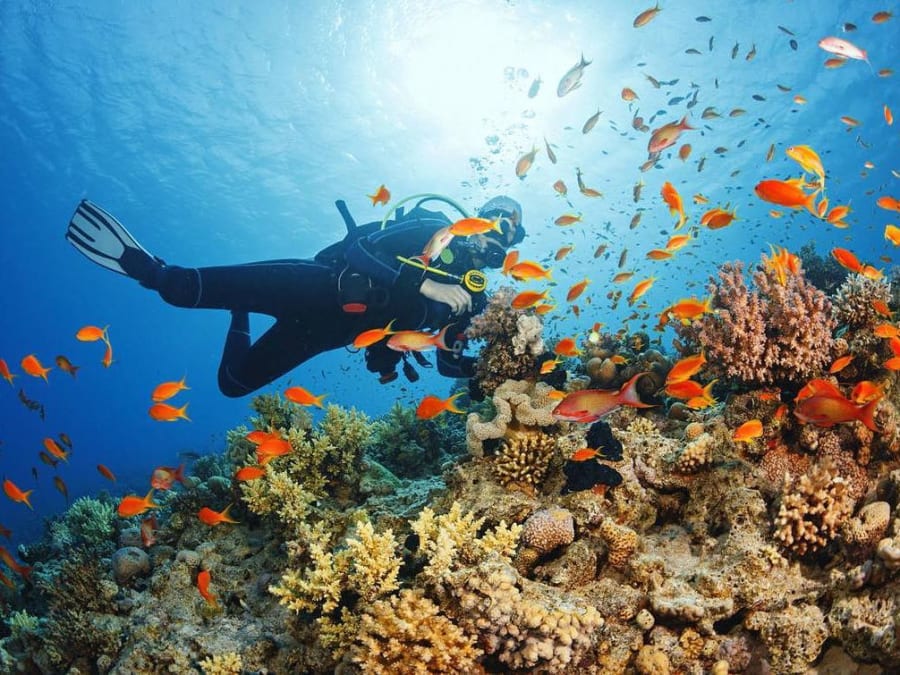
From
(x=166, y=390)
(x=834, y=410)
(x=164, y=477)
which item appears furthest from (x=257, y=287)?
(x=834, y=410)

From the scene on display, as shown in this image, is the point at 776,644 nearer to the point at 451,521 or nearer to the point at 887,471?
the point at 887,471

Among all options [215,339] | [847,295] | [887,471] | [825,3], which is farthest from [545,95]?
[215,339]

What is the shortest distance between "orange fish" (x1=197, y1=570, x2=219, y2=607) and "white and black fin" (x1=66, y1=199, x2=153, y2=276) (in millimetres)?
4555

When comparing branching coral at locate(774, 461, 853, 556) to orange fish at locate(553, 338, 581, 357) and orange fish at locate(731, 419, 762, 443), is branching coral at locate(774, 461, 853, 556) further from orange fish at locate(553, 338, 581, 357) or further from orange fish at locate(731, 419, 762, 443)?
orange fish at locate(553, 338, 581, 357)

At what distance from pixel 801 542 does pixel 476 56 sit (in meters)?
25.1

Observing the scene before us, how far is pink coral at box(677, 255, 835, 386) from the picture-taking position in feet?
12.9

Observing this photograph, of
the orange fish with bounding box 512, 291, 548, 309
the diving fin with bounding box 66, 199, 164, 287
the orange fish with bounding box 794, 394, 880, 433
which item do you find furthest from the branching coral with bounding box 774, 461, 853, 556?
the diving fin with bounding box 66, 199, 164, 287

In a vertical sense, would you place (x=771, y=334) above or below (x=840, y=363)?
above

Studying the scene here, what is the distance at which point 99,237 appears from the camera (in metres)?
6.34

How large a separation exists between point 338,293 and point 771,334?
5.18 meters

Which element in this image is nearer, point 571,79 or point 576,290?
point 576,290

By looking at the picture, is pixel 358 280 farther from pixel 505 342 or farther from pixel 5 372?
pixel 5 372

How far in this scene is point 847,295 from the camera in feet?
14.0

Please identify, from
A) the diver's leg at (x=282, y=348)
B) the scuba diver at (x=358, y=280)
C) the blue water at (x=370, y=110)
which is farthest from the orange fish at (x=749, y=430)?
the blue water at (x=370, y=110)
